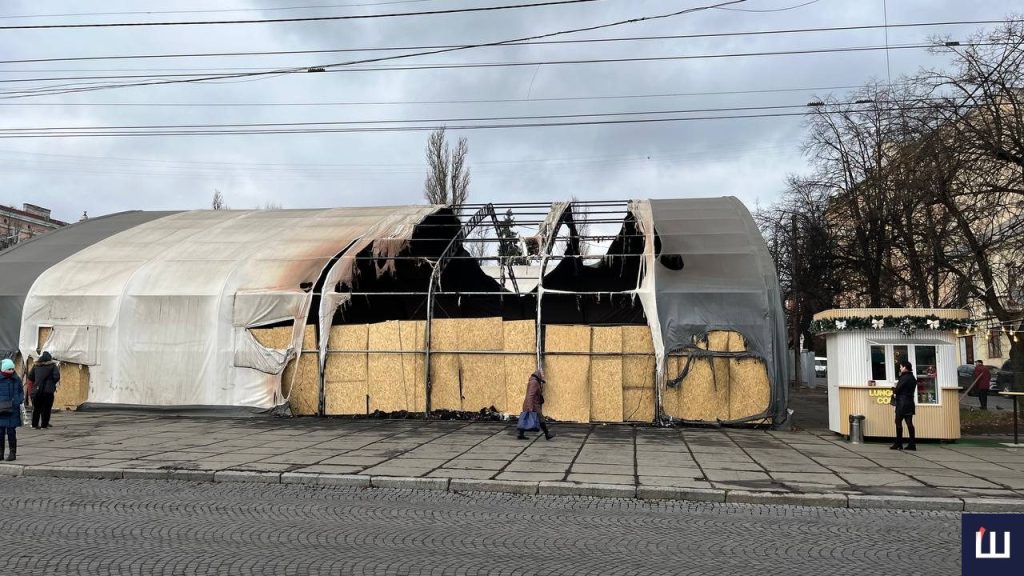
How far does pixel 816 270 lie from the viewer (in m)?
29.2

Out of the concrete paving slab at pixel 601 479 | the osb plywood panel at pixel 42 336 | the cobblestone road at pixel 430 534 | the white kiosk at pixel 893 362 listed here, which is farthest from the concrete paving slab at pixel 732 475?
the osb plywood panel at pixel 42 336

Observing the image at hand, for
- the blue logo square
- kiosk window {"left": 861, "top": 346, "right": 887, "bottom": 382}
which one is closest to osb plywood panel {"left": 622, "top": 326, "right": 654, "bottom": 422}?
kiosk window {"left": 861, "top": 346, "right": 887, "bottom": 382}

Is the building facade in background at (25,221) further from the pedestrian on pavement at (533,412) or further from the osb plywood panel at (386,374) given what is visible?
the pedestrian on pavement at (533,412)

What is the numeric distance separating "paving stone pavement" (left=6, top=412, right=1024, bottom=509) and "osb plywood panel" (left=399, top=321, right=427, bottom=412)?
154cm

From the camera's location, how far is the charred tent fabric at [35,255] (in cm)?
1991

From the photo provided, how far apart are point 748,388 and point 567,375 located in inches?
168

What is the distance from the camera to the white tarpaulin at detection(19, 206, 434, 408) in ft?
60.3

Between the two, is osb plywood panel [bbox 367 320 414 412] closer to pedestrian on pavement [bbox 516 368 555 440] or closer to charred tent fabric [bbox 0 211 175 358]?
pedestrian on pavement [bbox 516 368 555 440]

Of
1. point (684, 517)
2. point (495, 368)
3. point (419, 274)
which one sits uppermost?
point (419, 274)

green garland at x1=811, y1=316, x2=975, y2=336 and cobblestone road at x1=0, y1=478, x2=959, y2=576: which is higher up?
green garland at x1=811, y1=316, x2=975, y2=336

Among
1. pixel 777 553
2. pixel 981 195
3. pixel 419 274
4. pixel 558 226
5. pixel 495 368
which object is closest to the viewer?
pixel 777 553

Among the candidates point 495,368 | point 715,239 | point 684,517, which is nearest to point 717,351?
point 715,239

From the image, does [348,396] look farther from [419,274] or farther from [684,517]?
[684,517]

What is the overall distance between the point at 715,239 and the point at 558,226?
429cm
